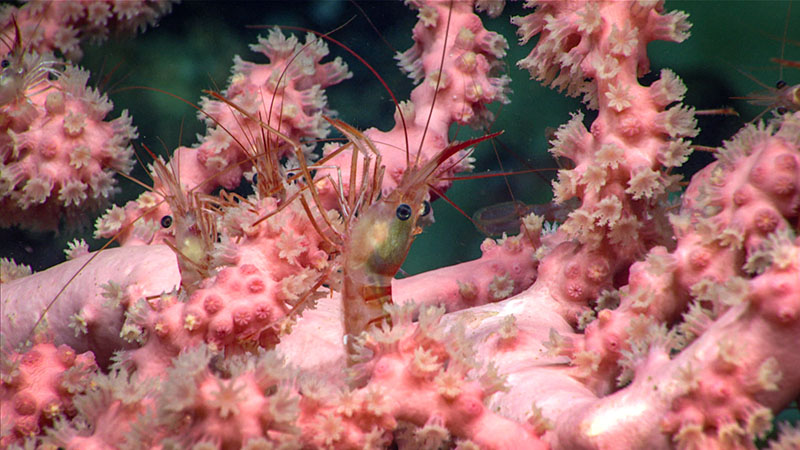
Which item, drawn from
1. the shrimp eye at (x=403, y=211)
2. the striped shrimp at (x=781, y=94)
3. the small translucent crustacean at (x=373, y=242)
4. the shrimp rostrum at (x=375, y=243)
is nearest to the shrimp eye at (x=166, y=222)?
the small translucent crustacean at (x=373, y=242)

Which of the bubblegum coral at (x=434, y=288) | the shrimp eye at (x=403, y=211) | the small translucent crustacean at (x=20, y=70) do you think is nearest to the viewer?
the bubblegum coral at (x=434, y=288)

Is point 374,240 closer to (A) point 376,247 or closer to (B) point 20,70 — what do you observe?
(A) point 376,247

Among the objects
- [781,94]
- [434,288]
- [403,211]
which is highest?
[781,94]

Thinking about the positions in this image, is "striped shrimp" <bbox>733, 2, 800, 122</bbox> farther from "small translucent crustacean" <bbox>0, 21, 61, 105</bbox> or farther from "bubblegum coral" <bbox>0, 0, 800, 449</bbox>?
"small translucent crustacean" <bbox>0, 21, 61, 105</bbox>

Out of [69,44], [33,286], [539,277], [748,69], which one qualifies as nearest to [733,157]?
[539,277]

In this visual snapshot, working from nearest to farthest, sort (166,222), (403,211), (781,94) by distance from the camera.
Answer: (403,211) < (781,94) < (166,222)

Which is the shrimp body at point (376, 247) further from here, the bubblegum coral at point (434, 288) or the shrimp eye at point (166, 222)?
the shrimp eye at point (166, 222)

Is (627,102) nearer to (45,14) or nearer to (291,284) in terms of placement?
(291,284)

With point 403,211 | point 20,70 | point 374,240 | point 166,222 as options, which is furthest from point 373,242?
point 20,70

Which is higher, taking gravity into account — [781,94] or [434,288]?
[781,94]
